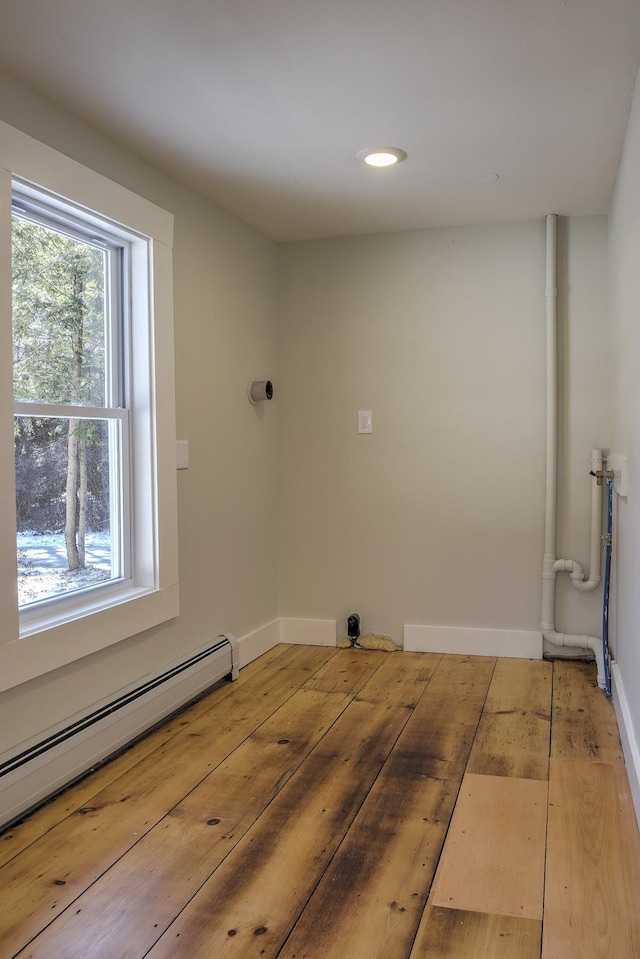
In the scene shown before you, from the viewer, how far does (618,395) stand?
3.25m

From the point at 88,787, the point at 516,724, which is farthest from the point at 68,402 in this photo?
the point at 516,724

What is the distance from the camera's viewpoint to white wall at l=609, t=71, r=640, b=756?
8.04 feet

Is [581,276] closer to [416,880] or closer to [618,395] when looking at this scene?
[618,395]

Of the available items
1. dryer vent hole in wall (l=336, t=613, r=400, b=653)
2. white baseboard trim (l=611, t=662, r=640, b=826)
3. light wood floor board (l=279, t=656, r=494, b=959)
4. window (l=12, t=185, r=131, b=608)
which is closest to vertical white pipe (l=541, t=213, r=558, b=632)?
white baseboard trim (l=611, t=662, r=640, b=826)

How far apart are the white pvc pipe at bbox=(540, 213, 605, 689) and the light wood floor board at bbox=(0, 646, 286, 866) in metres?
1.57

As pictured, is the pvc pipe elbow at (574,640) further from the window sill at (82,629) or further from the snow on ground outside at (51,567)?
the snow on ground outside at (51,567)

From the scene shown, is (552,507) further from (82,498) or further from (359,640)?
(82,498)

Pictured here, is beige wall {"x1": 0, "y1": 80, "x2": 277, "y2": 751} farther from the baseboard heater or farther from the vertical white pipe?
the vertical white pipe

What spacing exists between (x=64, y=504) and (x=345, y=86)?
5.22 feet

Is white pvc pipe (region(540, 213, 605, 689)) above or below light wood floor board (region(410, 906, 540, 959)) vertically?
above

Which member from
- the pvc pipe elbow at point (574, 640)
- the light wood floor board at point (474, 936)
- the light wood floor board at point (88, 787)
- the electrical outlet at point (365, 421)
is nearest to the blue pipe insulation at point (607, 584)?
the pvc pipe elbow at point (574, 640)

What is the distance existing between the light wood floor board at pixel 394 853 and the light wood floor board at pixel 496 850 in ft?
0.16

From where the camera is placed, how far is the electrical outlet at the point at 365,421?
4121mm

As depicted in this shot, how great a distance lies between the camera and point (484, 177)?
10.6 feet
